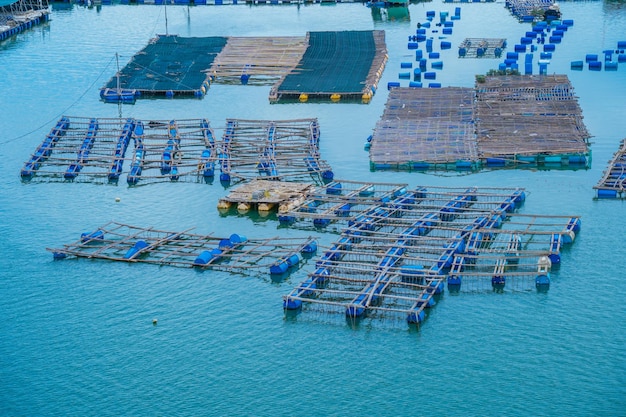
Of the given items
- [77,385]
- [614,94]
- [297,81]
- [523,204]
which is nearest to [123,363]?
[77,385]

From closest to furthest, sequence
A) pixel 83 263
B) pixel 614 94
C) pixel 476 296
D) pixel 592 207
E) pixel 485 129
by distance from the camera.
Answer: pixel 476 296 < pixel 83 263 < pixel 592 207 < pixel 485 129 < pixel 614 94

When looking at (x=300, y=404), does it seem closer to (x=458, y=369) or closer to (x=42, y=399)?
(x=458, y=369)

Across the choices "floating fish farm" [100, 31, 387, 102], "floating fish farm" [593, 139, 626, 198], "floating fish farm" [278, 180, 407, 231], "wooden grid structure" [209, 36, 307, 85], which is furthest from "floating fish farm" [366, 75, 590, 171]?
"wooden grid structure" [209, 36, 307, 85]

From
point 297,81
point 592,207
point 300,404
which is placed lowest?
point 300,404

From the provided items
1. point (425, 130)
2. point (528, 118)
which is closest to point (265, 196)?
point (425, 130)

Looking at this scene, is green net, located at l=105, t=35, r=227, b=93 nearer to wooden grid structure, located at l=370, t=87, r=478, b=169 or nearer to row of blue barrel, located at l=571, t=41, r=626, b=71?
wooden grid structure, located at l=370, t=87, r=478, b=169

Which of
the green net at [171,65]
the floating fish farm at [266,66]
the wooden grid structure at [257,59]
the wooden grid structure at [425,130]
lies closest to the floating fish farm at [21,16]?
the green net at [171,65]

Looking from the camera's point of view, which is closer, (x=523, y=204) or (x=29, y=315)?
(x=29, y=315)
